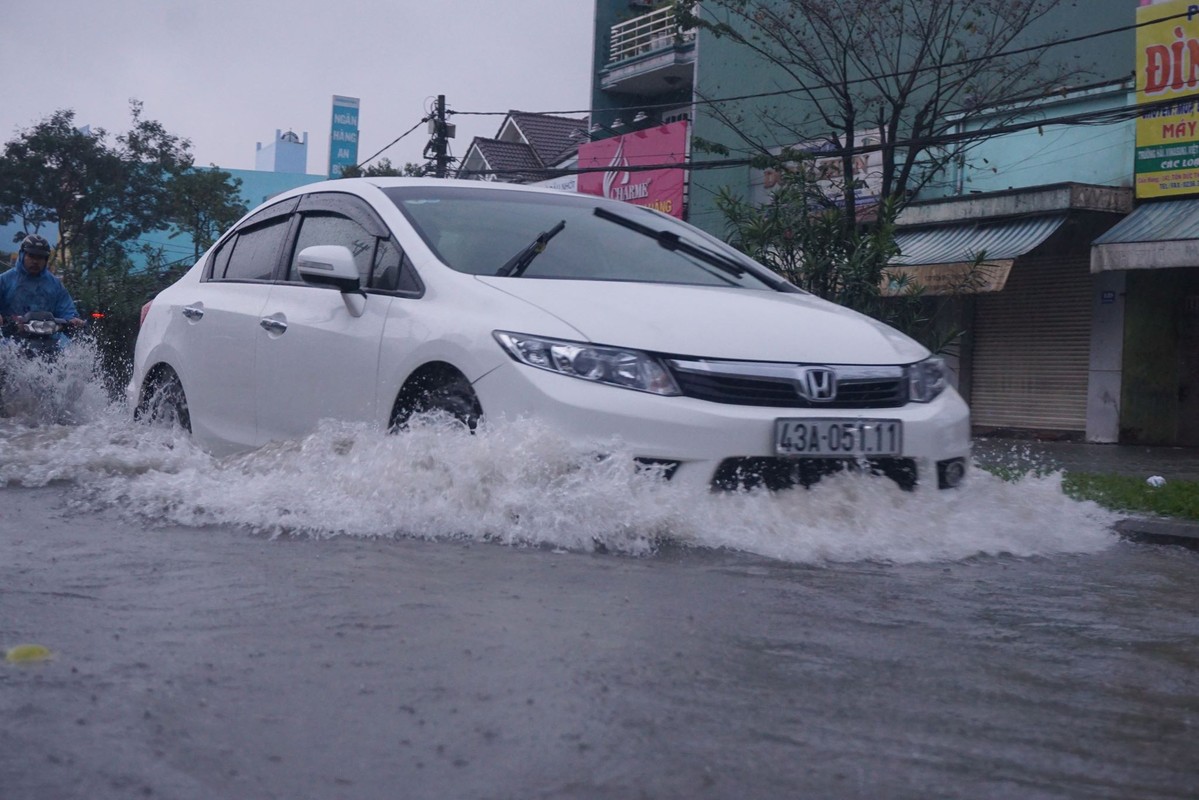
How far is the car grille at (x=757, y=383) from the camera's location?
4438 mm

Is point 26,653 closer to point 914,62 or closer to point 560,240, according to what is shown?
point 560,240

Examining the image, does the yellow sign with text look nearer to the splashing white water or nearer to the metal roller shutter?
the metal roller shutter

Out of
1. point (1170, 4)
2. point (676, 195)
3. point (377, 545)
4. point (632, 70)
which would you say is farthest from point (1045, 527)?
point (632, 70)

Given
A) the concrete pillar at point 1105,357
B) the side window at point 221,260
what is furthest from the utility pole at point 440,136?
the side window at point 221,260

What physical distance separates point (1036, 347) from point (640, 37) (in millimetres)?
13563

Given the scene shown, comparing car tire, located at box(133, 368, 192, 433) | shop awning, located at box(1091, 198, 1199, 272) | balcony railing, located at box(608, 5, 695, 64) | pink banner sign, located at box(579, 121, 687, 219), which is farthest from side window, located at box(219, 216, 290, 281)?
balcony railing, located at box(608, 5, 695, 64)

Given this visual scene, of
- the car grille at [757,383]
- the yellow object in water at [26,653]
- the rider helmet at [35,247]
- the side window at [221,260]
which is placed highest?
the rider helmet at [35,247]

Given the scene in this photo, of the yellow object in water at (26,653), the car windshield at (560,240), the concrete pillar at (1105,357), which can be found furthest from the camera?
the concrete pillar at (1105,357)

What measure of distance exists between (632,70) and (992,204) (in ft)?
43.4

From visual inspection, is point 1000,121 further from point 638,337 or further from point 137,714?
point 137,714

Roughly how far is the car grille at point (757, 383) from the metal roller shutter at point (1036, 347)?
13.4m

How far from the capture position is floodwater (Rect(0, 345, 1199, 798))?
93.7 inches

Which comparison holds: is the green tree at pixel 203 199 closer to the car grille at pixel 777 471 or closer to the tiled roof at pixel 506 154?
the tiled roof at pixel 506 154

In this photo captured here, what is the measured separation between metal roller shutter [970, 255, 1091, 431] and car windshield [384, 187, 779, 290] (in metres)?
12.2
